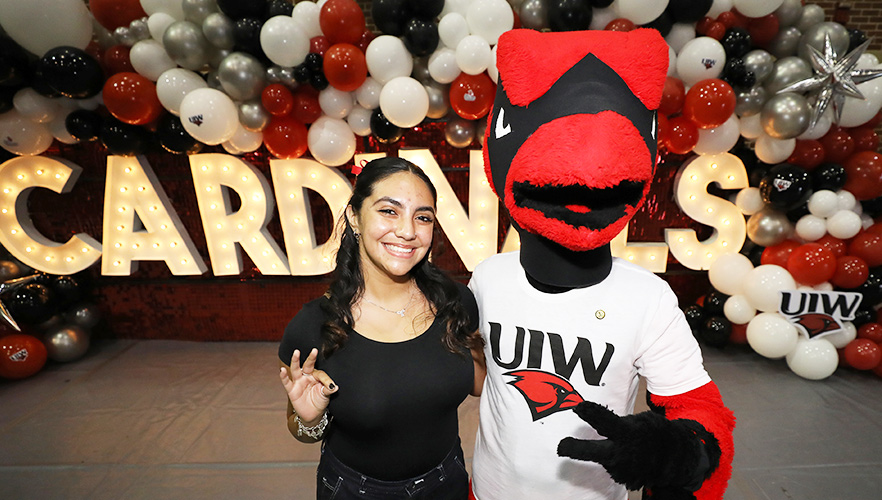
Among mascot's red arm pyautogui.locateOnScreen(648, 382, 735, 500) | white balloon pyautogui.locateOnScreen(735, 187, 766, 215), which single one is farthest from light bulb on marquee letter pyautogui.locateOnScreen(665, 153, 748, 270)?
mascot's red arm pyautogui.locateOnScreen(648, 382, 735, 500)

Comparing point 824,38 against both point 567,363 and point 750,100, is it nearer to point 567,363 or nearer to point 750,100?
point 750,100

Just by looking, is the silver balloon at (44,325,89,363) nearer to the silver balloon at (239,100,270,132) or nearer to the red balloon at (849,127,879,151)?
the silver balloon at (239,100,270,132)

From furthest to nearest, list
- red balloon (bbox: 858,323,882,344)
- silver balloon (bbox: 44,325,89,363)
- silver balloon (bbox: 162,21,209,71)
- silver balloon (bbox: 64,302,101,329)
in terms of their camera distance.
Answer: silver balloon (bbox: 64,302,101,329), silver balloon (bbox: 44,325,89,363), red balloon (bbox: 858,323,882,344), silver balloon (bbox: 162,21,209,71)

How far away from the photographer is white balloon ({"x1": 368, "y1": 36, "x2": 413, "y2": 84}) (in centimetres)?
262

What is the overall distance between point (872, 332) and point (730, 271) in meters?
1.05

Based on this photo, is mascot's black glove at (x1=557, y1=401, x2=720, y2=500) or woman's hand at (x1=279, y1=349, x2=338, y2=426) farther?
woman's hand at (x1=279, y1=349, x2=338, y2=426)

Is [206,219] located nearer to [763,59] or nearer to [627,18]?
[627,18]

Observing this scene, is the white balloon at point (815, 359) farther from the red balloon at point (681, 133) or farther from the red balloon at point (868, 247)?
the red balloon at point (681, 133)

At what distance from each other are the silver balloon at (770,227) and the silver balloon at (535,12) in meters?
2.18

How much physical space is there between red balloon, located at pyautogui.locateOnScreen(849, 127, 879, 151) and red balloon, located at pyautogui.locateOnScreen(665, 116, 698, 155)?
122cm

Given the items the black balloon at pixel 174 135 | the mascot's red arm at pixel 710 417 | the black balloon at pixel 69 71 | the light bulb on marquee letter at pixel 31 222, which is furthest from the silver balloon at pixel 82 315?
the mascot's red arm at pixel 710 417

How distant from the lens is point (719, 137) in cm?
294

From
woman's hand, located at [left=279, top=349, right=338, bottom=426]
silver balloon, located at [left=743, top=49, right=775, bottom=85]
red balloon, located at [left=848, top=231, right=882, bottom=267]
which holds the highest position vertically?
silver balloon, located at [left=743, top=49, right=775, bottom=85]

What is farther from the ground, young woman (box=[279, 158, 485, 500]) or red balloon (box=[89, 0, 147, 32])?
red balloon (box=[89, 0, 147, 32])
